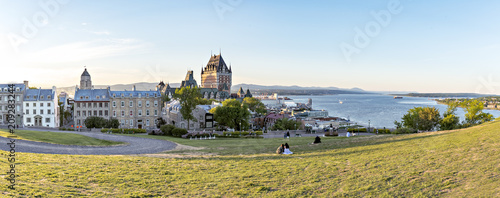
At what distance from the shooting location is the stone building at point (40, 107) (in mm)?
69312

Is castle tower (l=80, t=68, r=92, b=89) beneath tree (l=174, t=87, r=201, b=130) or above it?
above

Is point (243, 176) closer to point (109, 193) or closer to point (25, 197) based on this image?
point (109, 193)

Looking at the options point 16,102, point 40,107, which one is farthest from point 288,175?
point 16,102

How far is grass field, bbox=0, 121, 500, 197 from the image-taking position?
40.2 feet

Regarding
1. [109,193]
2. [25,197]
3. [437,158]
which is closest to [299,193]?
[109,193]

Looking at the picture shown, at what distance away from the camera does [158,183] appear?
1430cm

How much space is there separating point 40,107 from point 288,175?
73.6 metres

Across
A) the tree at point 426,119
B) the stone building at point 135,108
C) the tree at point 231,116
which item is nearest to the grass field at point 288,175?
the tree at point 426,119

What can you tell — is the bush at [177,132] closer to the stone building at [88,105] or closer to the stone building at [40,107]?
the stone building at [88,105]

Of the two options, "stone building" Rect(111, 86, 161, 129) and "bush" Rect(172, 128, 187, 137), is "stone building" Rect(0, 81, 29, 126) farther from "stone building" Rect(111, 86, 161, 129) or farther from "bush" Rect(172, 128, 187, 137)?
"bush" Rect(172, 128, 187, 137)

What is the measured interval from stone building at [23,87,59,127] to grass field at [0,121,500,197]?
2417 inches

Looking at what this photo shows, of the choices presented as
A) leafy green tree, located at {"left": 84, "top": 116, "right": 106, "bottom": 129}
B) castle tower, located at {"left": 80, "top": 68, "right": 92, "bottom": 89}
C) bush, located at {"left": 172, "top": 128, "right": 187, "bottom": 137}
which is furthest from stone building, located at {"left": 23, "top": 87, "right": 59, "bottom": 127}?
castle tower, located at {"left": 80, "top": 68, "right": 92, "bottom": 89}

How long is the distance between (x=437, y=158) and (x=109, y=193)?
16.0 m

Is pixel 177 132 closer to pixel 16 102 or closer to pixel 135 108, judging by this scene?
pixel 135 108
